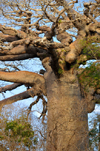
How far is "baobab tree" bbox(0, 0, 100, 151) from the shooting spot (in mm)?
6418

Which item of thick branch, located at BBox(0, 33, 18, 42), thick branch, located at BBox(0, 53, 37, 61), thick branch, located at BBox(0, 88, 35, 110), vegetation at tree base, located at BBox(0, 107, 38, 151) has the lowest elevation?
vegetation at tree base, located at BBox(0, 107, 38, 151)

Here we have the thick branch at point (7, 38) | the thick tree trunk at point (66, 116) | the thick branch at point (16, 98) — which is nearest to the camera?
the thick tree trunk at point (66, 116)

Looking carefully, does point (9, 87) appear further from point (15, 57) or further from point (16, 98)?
point (15, 57)

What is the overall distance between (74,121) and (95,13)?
393 centimetres

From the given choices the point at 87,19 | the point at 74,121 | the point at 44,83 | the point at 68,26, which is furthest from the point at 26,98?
the point at 87,19

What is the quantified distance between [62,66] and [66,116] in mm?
1724

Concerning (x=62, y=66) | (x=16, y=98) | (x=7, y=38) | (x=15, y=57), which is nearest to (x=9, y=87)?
(x=16, y=98)

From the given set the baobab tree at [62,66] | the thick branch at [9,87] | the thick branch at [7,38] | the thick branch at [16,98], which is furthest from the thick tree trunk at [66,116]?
the thick branch at [7,38]

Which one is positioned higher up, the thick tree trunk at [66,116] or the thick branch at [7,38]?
the thick branch at [7,38]

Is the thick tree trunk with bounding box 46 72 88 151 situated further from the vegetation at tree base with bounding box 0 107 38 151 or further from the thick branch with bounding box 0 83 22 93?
the thick branch with bounding box 0 83 22 93

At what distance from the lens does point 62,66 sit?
730 cm

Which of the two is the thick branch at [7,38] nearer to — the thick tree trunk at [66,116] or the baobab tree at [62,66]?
the baobab tree at [62,66]

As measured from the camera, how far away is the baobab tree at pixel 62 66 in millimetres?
6418

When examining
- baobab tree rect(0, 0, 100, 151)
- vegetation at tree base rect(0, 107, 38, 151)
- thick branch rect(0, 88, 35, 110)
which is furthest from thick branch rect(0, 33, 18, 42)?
vegetation at tree base rect(0, 107, 38, 151)
